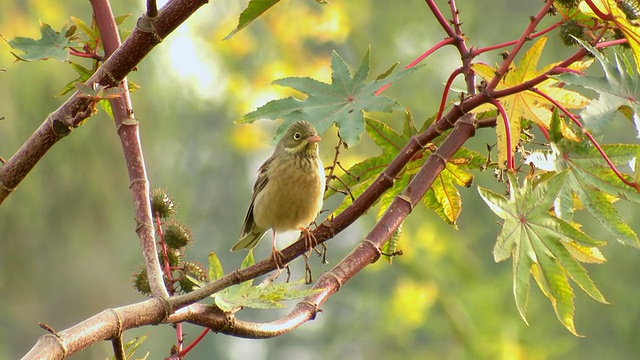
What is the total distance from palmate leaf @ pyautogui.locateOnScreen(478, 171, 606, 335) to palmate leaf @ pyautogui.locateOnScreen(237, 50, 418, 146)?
277 millimetres


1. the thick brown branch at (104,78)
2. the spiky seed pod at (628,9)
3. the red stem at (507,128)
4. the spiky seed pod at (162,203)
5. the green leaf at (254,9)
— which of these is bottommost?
the red stem at (507,128)

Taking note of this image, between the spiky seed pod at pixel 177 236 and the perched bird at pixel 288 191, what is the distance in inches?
30.3

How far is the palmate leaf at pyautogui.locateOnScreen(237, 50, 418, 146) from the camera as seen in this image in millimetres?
1899

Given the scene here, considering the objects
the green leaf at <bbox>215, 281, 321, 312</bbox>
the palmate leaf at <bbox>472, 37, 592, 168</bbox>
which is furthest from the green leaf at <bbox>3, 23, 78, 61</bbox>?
the palmate leaf at <bbox>472, 37, 592, 168</bbox>

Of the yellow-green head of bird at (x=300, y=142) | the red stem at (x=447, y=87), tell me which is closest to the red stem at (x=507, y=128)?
the red stem at (x=447, y=87)

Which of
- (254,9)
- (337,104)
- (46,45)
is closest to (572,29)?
(337,104)

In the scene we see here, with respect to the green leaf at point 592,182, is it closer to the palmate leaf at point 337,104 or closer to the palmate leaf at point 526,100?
the palmate leaf at point 526,100

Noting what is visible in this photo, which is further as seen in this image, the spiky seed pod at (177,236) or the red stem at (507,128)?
the spiky seed pod at (177,236)

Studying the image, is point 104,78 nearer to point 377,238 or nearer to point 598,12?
point 377,238

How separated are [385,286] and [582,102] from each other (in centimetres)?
1469

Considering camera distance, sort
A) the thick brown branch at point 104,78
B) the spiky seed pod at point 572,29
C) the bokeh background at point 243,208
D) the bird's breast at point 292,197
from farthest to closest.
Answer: the bokeh background at point 243,208 → the bird's breast at point 292,197 → the spiky seed pod at point 572,29 → the thick brown branch at point 104,78

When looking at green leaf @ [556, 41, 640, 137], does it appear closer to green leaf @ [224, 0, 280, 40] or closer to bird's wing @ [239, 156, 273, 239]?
green leaf @ [224, 0, 280, 40]

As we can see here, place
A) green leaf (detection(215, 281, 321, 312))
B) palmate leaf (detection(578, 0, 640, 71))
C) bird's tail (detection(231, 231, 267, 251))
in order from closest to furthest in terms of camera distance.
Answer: green leaf (detection(215, 281, 321, 312)) < palmate leaf (detection(578, 0, 640, 71)) < bird's tail (detection(231, 231, 267, 251))

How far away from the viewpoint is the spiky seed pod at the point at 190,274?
208cm
